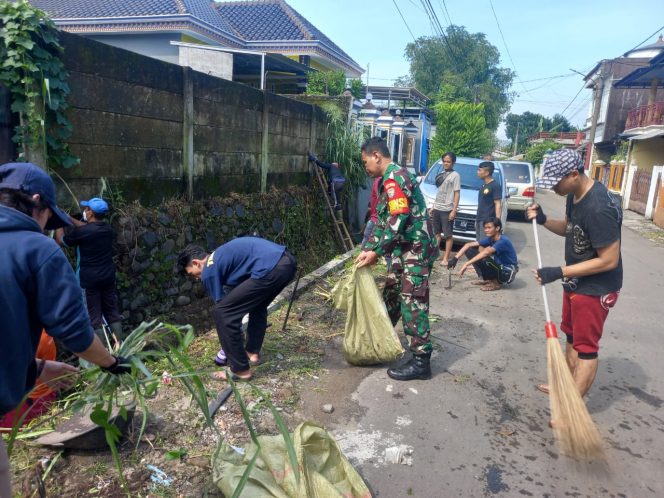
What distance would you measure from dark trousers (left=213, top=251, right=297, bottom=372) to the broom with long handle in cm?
197

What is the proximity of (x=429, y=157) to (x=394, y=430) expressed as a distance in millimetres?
28533

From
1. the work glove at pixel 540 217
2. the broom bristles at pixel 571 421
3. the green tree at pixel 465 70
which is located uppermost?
the green tree at pixel 465 70

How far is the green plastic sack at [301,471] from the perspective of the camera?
230 centimetres

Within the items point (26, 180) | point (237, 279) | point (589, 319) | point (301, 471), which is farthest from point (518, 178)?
point (26, 180)

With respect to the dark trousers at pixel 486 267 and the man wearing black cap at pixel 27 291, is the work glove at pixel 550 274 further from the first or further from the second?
the dark trousers at pixel 486 267

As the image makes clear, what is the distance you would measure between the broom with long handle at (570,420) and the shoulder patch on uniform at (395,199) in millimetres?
1546

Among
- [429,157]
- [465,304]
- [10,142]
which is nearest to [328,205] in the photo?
[465,304]

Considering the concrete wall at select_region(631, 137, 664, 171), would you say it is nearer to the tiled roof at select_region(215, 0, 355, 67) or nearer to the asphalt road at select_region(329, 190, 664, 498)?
the tiled roof at select_region(215, 0, 355, 67)

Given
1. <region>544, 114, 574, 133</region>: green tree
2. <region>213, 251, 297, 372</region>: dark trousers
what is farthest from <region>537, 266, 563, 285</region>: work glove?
<region>544, 114, 574, 133</region>: green tree

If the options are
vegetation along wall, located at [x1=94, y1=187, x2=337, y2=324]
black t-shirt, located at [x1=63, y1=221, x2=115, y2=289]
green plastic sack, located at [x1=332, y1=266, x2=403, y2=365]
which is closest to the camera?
green plastic sack, located at [x1=332, y1=266, x2=403, y2=365]

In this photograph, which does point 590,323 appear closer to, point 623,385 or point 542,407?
point 542,407

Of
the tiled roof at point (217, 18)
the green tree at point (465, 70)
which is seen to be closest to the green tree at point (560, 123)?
the green tree at point (465, 70)

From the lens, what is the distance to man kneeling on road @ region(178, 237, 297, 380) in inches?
142

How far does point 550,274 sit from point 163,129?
168 inches
